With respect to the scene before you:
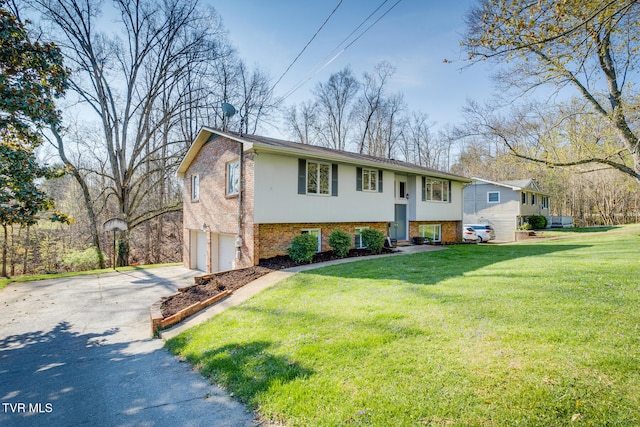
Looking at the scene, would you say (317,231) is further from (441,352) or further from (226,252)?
(441,352)

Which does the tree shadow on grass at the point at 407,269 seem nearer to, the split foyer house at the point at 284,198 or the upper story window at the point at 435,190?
the split foyer house at the point at 284,198

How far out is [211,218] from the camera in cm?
1372

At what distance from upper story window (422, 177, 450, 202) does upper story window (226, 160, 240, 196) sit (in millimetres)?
10167

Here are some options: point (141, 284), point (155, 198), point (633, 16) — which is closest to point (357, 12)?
point (633, 16)

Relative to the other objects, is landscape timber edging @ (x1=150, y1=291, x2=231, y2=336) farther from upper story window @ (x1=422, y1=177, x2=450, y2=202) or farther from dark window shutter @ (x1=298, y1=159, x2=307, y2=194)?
upper story window @ (x1=422, y1=177, x2=450, y2=202)

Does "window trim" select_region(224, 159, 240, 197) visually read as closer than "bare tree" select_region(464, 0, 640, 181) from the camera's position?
No

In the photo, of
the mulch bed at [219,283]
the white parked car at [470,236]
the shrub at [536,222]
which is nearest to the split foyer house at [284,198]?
the mulch bed at [219,283]

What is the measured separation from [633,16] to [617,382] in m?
5.44

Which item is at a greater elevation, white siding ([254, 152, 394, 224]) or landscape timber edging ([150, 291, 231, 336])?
white siding ([254, 152, 394, 224])

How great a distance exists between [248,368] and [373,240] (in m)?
9.55

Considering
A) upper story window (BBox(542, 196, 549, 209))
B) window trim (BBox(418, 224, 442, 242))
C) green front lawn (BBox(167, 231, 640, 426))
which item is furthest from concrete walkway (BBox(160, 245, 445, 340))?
upper story window (BBox(542, 196, 549, 209))

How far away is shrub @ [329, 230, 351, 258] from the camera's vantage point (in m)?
11.8

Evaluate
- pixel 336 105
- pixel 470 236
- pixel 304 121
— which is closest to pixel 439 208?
pixel 470 236

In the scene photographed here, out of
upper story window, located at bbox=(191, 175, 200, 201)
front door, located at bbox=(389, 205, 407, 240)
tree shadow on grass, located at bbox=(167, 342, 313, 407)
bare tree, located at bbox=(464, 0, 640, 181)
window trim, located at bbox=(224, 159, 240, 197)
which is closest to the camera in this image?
tree shadow on grass, located at bbox=(167, 342, 313, 407)
